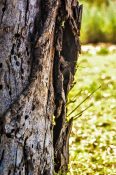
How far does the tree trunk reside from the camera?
8.50ft

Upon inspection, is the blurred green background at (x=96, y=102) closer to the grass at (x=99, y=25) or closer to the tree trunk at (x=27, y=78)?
the grass at (x=99, y=25)

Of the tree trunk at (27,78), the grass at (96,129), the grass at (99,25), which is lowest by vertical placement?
the grass at (96,129)

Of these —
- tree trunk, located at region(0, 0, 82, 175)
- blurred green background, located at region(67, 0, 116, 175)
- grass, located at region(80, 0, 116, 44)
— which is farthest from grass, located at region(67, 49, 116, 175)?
grass, located at region(80, 0, 116, 44)

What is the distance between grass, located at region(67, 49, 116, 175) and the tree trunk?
1.72ft

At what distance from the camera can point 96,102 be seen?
6031mm

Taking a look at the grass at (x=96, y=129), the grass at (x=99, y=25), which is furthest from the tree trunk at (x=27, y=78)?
the grass at (x=99, y=25)

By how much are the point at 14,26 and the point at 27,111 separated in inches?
17.4

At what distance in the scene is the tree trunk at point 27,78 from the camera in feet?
8.50

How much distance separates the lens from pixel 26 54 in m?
2.63

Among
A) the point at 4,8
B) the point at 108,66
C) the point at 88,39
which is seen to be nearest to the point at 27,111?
the point at 4,8

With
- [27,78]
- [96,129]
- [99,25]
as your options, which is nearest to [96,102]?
[96,129]

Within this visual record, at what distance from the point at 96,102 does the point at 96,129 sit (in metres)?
1.11

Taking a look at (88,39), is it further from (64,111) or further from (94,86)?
(64,111)

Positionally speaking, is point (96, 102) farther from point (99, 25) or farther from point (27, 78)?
point (99, 25)
